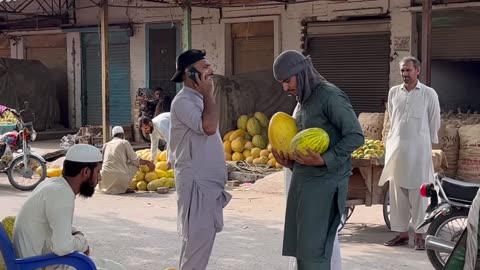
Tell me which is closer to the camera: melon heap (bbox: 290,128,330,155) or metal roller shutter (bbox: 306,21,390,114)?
melon heap (bbox: 290,128,330,155)

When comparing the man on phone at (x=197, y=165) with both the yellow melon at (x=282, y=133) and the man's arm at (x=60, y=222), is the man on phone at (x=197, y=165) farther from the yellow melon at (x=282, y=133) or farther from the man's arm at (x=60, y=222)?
the man's arm at (x=60, y=222)

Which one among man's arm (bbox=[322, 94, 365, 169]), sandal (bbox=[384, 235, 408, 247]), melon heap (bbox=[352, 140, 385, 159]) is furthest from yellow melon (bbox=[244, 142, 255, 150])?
man's arm (bbox=[322, 94, 365, 169])

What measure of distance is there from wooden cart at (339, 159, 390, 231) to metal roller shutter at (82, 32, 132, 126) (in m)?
10.8

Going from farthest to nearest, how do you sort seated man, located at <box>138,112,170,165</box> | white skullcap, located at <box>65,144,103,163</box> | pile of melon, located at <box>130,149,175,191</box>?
pile of melon, located at <box>130,149,175,191</box> → seated man, located at <box>138,112,170,165</box> → white skullcap, located at <box>65,144,103,163</box>

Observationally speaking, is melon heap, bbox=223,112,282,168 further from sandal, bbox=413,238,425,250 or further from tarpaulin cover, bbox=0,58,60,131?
tarpaulin cover, bbox=0,58,60,131

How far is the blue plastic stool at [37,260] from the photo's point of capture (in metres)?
4.17

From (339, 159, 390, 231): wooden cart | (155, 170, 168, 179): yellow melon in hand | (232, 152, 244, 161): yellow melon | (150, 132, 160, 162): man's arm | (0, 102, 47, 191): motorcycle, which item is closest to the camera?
(339, 159, 390, 231): wooden cart

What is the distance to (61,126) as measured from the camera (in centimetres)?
2006

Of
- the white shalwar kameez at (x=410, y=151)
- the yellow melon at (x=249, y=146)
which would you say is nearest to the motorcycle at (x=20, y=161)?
the yellow melon at (x=249, y=146)

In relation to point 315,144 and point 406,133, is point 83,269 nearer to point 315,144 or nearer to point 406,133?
point 315,144

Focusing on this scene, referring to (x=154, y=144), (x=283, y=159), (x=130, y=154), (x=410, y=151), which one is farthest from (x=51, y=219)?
(x=154, y=144)

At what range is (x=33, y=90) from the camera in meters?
19.7

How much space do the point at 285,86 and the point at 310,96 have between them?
17 centimetres

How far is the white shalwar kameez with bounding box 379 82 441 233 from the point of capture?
7.56 meters
